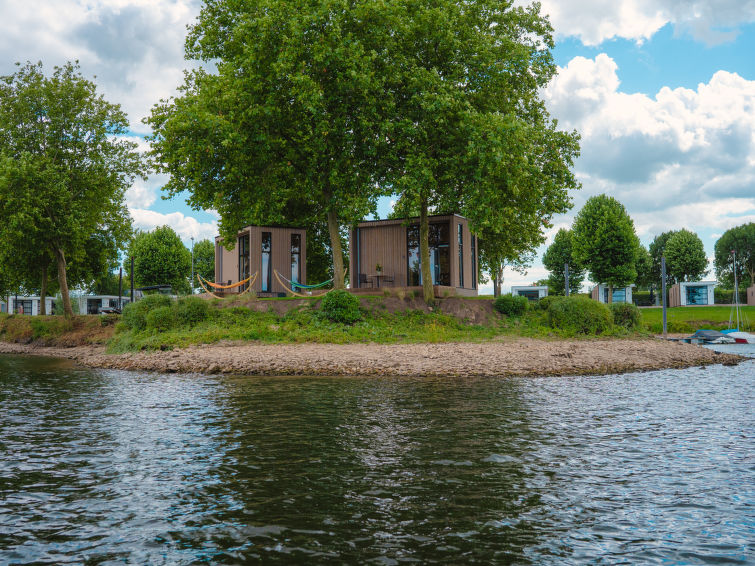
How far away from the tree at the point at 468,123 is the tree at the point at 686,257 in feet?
211

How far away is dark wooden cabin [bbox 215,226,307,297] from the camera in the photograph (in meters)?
33.0

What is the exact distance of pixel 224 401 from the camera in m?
12.9

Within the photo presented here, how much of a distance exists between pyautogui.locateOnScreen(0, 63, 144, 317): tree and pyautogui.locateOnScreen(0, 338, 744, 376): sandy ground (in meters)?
16.8

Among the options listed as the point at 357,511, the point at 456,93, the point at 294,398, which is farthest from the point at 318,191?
the point at 357,511

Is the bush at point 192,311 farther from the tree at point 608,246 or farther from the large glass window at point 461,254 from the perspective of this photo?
the tree at point 608,246

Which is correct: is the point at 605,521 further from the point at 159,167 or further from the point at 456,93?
the point at 159,167

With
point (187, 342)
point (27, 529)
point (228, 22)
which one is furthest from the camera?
point (228, 22)

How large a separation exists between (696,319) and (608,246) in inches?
468

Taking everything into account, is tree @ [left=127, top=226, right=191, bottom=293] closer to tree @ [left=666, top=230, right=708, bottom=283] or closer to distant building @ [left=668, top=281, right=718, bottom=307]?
distant building @ [left=668, top=281, right=718, bottom=307]

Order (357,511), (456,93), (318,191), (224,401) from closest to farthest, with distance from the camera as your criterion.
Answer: (357,511) < (224,401) < (456,93) < (318,191)

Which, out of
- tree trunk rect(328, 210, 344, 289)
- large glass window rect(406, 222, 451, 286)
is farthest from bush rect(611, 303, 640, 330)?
tree trunk rect(328, 210, 344, 289)

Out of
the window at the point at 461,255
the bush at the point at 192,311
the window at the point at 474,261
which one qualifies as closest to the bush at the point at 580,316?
the window at the point at 461,255

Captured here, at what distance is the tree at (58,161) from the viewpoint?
116ft

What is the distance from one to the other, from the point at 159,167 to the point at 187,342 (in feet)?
34.3
